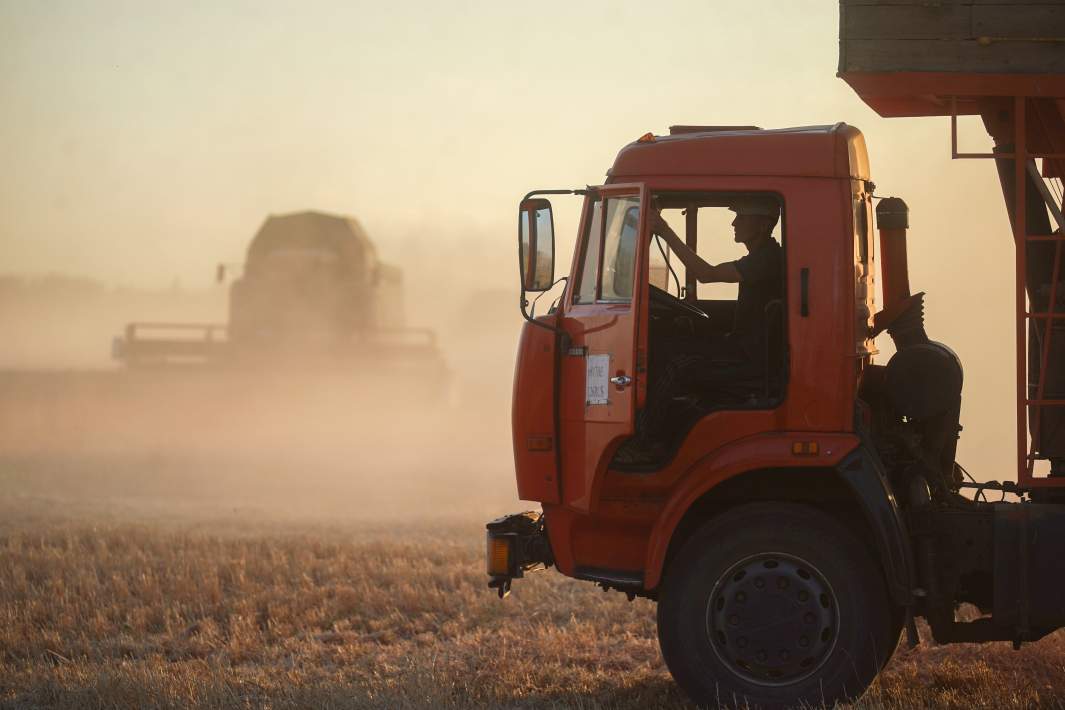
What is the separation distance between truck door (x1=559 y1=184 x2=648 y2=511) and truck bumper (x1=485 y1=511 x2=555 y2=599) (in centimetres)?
49

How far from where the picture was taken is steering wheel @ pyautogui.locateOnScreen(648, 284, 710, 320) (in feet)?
22.4

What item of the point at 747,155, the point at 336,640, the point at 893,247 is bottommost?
the point at 336,640

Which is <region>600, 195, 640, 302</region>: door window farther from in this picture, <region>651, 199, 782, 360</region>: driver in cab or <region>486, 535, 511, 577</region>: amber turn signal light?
<region>486, 535, 511, 577</region>: amber turn signal light

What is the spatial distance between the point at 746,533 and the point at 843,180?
5.84 ft

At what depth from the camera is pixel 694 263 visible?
675 cm

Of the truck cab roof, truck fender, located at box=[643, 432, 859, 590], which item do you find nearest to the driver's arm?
the truck cab roof

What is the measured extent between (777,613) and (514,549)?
55.8 inches

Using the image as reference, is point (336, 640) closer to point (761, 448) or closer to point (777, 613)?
point (777, 613)

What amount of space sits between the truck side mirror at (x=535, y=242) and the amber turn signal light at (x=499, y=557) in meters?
1.41

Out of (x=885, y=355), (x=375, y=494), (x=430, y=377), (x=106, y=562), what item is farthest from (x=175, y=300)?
(x=885, y=355)

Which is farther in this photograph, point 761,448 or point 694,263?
point 694,263

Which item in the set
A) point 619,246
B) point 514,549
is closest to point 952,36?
point 619,246

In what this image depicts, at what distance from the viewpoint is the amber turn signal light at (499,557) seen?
22.7 ft

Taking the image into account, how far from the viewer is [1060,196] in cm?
660
